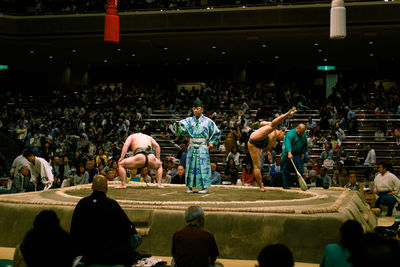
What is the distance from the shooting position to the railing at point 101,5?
32.7 ft

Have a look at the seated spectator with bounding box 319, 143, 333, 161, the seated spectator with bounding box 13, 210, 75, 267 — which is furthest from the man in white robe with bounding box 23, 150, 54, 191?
the seated spectator with bounding box 13, 210, 75, 267

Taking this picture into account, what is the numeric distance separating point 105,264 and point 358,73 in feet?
44.3

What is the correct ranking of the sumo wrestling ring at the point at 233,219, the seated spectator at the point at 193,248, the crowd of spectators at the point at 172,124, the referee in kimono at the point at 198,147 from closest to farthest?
the seated spectator at the point at 193,248, the sumo wrestling ring at the point at 233,219, the referee in kimono at the point at 198,147, the crowd of spectators at the point at 172,124

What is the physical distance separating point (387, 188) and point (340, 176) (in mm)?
908

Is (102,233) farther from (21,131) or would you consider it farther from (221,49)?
(221,49)

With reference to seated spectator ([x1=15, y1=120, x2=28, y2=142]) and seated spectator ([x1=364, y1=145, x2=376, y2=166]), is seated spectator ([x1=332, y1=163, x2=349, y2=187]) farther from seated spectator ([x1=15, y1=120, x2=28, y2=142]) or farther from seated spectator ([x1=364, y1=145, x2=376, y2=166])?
seated spectator ([x1=15, y1=120, x2=28, y2=142])

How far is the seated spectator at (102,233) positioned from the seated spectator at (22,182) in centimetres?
314

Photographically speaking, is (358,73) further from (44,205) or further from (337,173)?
(44,205)

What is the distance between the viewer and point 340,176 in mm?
6391

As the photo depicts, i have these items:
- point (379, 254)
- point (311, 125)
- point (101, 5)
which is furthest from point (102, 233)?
point (101, 5)

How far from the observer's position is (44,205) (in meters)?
3.69

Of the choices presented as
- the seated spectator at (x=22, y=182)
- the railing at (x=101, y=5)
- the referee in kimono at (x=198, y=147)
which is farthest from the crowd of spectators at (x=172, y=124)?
the railing at (x=101, y=5)

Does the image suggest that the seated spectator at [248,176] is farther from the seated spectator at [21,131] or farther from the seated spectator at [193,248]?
the seated spectator at [21,131]

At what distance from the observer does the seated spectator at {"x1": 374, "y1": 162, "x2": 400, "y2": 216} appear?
552 centimetres
